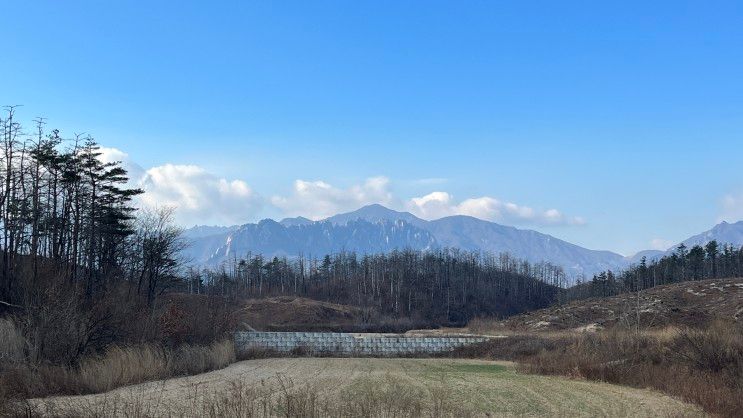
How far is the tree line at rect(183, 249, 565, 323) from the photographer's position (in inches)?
5241

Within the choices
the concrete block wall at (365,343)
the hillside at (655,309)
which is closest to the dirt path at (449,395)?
the concrete block wall at (365,343)

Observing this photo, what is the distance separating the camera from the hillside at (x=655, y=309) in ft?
200

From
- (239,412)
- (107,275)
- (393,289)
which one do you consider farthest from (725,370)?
(393,289)

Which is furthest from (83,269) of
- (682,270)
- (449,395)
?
(682,270)

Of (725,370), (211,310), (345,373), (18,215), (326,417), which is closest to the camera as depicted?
(326,417)

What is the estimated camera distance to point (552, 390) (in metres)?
26.1

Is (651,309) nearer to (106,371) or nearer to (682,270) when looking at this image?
(106,371)

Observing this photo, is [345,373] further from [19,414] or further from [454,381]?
[19,414]

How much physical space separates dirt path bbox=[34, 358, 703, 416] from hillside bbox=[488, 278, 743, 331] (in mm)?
31125

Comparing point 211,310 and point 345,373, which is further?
point 211,310

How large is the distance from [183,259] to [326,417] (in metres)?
56.0

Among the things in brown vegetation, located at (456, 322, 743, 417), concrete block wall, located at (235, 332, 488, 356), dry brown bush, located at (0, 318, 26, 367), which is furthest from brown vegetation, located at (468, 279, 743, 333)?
dry brown bush, located at (0, 318, 26, 367)

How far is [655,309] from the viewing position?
2544 inches

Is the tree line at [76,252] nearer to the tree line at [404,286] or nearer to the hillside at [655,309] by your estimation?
the hillside at [655,309]
